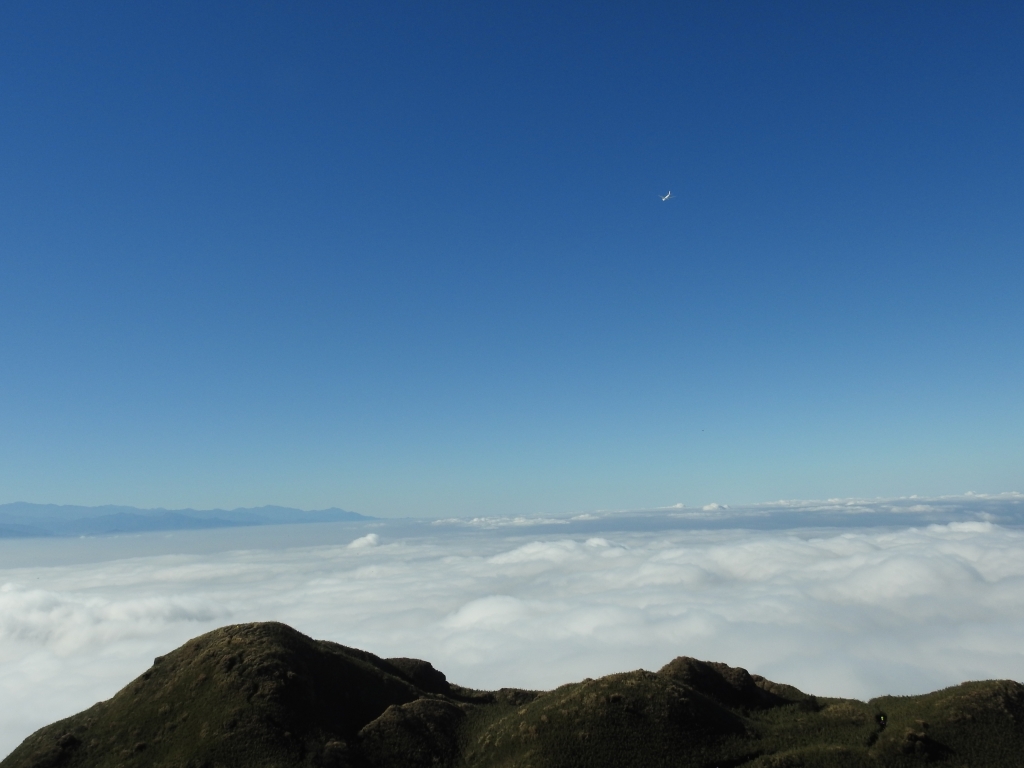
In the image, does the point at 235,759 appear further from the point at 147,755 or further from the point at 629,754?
the point at 629,754

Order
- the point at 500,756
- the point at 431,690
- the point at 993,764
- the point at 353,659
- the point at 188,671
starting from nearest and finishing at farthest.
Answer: the point at 993,764, the point at 500,756, the point at 188,671, the point at 353,659, the point at 431,690

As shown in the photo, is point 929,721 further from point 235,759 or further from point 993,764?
point 235,759

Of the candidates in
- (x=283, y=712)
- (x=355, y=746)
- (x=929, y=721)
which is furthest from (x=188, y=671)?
(x=929, y=721)

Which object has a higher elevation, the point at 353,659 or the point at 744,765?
the point at 353,659

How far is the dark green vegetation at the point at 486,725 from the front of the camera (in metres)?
81.7

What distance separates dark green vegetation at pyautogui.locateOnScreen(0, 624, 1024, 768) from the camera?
268 feet

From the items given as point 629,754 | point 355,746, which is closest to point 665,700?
point 629,754

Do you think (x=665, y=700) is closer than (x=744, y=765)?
No

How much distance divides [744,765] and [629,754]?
51.3ft

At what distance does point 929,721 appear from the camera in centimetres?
8475

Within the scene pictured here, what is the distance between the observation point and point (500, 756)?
8756 centimetres

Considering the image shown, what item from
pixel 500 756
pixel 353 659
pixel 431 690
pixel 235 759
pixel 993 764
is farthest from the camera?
pixel 431 690

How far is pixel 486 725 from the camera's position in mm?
101438

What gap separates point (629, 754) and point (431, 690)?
55.6 metres
